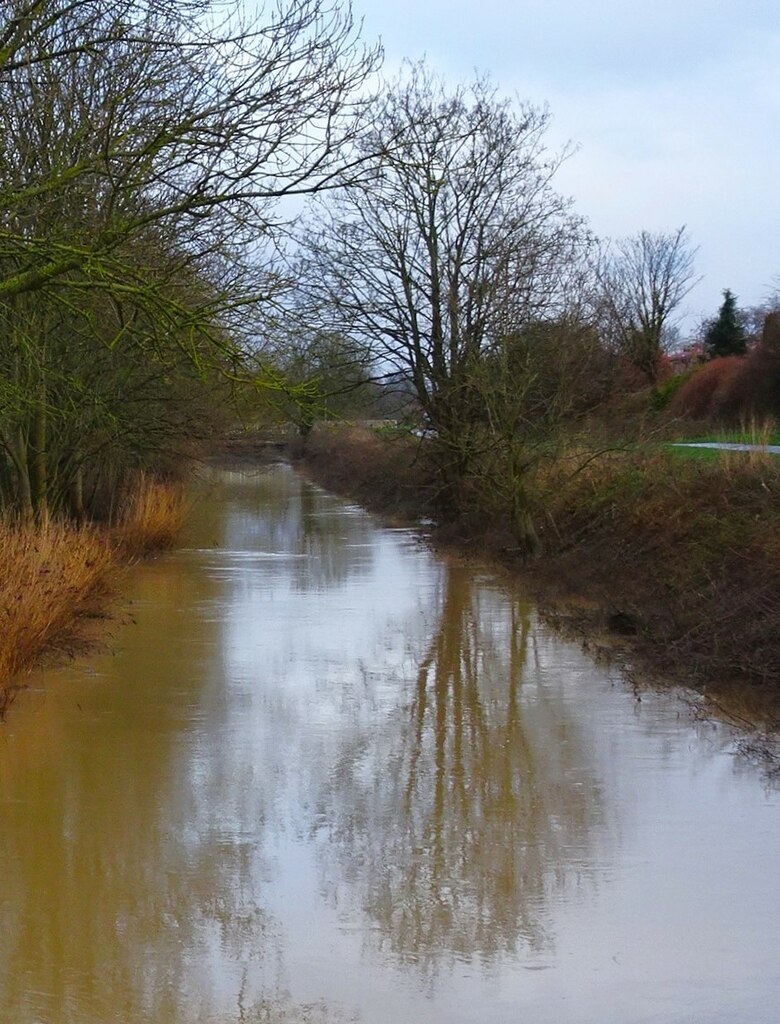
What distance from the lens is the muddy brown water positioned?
17.9ft

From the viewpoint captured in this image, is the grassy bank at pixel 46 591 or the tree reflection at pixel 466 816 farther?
the grassy bank at pixel 46 591

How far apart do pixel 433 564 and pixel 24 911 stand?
1595 centimetres

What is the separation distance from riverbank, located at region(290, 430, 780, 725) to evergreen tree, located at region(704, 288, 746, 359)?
23618 millimetres

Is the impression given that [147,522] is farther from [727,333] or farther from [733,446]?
[727,333]

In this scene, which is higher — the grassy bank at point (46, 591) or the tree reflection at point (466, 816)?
the grassy bank at point (46, 591)

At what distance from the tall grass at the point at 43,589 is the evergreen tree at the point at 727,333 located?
33.7 meters

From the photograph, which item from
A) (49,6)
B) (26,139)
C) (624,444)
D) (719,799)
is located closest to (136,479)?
A: (624,444)

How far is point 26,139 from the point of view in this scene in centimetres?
1112

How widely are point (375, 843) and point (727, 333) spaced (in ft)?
137

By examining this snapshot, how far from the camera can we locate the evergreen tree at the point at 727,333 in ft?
150

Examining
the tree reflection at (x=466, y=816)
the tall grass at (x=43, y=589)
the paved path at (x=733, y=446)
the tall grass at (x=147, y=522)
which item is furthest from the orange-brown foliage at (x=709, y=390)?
the tree reflection at (x=466, y=816)

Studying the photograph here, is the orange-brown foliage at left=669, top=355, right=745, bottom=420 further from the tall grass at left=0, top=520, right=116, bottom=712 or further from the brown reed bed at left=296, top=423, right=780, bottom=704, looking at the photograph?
the tall grass at left=0, top=520, right=116, bottom=712

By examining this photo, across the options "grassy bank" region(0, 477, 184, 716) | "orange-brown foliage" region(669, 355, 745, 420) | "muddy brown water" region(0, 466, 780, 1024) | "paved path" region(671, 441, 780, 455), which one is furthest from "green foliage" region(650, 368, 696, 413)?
"muddy brown water" region(0, 466, 780, 1024)

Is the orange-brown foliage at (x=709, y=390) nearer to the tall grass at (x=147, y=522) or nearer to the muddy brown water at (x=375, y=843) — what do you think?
the tall grass at (x=147, y=522)
